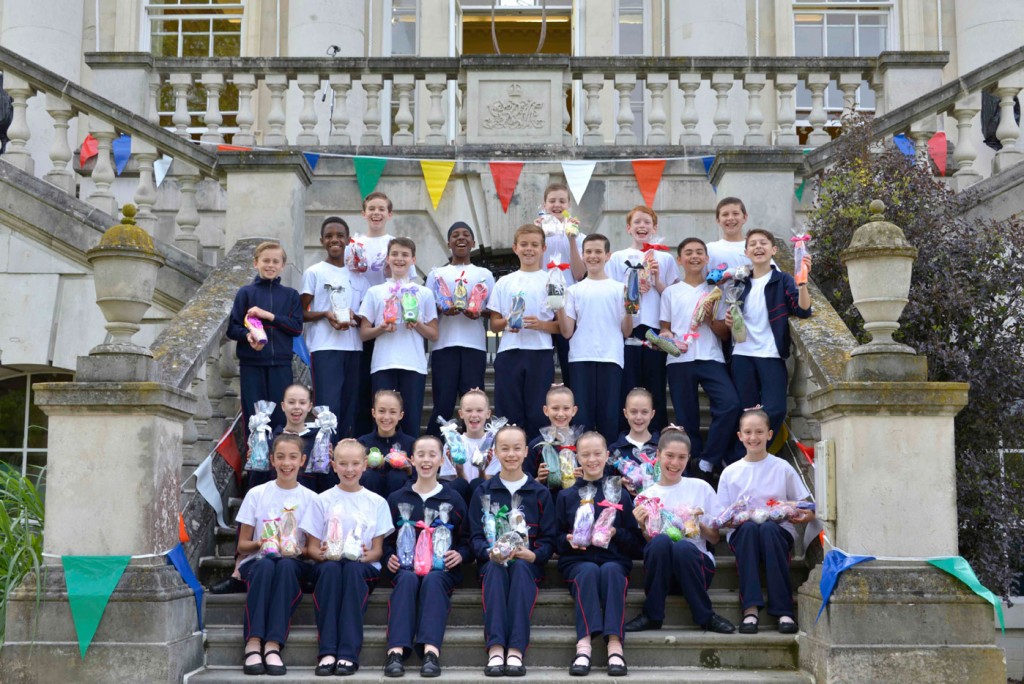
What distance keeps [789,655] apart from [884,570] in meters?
0.72

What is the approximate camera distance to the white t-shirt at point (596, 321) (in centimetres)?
757

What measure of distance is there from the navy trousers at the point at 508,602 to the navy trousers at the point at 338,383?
1.77 metres

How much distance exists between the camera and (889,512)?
19.6 ft

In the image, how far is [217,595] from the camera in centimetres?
672

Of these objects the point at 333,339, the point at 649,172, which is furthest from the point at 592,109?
the point at 333,339

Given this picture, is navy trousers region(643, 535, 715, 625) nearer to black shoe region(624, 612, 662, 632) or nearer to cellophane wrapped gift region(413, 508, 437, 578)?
black shoe region(624, 612, 662, 632)

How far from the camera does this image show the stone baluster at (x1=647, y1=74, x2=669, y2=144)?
1077cm

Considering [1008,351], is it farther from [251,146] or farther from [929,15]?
[929,15]

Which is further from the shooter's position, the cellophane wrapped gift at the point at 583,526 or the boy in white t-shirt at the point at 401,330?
the boy in white t-shirt at the point at 401,330

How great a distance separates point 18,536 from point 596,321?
365cm

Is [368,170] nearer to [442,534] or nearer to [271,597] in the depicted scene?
[442,534]

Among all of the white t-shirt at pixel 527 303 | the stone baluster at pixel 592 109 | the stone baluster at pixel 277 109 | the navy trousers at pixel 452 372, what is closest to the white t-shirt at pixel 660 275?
the white t-shirt at pixel 527 303

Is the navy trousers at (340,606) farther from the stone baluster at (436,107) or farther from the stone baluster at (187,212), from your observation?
the stone baluster at (436,107)

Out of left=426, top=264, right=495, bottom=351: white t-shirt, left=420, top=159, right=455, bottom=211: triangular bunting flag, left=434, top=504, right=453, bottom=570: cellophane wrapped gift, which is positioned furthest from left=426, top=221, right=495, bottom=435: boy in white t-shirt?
left=420, top=159, right=455, bottom=211: triangular bunting flag
